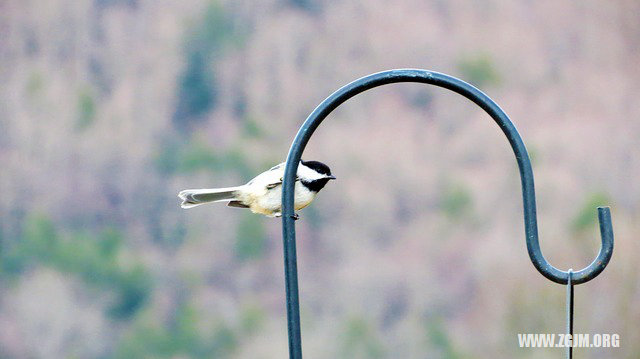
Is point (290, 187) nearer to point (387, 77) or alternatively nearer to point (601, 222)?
point (387, 77)

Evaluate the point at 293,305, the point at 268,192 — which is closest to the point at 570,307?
the point at 293,305

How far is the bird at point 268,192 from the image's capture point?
2.52 metres

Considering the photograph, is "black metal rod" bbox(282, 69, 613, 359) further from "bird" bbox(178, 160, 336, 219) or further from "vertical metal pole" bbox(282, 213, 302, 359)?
"bird" bbox(178, 160, 336, 219)

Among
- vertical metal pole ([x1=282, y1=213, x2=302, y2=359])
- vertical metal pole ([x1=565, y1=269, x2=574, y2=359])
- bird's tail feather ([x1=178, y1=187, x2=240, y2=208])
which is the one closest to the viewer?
vertical metal pole ([x1=565, y1=269, x2=574, y2=359])

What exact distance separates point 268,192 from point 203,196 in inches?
9.7

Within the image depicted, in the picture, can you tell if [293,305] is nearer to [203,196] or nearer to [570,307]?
[570,307]

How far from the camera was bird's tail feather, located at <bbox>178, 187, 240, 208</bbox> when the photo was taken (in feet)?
8.22

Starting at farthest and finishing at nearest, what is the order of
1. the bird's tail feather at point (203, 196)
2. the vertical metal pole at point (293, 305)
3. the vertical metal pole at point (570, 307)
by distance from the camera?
the bird's tail feather at point (203, 196), the vertical metal pole at point (293, 305), the vertical metal pole at point (570, 307)

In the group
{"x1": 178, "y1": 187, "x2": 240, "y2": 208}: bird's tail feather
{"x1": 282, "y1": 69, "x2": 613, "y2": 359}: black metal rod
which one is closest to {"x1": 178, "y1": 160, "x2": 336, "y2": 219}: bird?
{"x1": 178, "y1": 187, "x2": 240, "y2": 208}: bird's tail feather

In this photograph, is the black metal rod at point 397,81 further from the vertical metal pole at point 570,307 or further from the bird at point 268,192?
the bird at point 268,192

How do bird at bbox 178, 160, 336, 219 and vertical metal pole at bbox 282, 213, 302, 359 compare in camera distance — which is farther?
bird at bbox 178, 160, 336, 219

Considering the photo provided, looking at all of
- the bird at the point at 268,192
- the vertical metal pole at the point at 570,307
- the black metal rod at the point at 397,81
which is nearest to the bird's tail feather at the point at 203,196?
the bird at the point at 268,192

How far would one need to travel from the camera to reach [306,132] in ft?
5.77

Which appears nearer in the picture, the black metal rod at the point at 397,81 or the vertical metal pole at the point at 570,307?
the vertical metal pole at the point at 570,307
